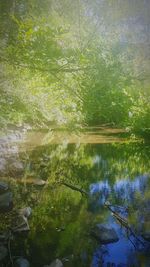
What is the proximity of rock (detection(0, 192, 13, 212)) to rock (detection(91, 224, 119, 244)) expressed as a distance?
1.54m

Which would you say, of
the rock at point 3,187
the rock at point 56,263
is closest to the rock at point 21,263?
the rock at point 56,263

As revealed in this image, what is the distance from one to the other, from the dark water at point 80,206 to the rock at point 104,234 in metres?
0.09

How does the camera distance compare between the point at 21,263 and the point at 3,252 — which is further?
the point at 3,252

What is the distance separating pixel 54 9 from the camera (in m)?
6.66

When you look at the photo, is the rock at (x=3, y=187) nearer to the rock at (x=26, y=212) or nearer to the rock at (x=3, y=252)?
the rock at (x=26, y=212)

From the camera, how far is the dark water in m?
4.44

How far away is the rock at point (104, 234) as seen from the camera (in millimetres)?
4816

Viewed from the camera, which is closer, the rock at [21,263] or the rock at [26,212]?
the rock at [21,263]

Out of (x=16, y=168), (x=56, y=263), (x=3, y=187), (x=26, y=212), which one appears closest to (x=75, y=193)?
(x=3, y=187)

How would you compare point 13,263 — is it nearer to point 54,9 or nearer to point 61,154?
point 54,9

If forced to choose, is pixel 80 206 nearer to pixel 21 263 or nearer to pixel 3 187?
pixel 3 187

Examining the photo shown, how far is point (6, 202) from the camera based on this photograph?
5.54 m

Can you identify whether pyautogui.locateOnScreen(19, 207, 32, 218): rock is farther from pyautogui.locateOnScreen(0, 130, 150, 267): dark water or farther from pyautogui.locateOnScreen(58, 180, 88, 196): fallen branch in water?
pyautogui.locateOnScreen(58, 180, 88, 196): fallen branch in water

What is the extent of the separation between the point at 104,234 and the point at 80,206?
1.26 m
